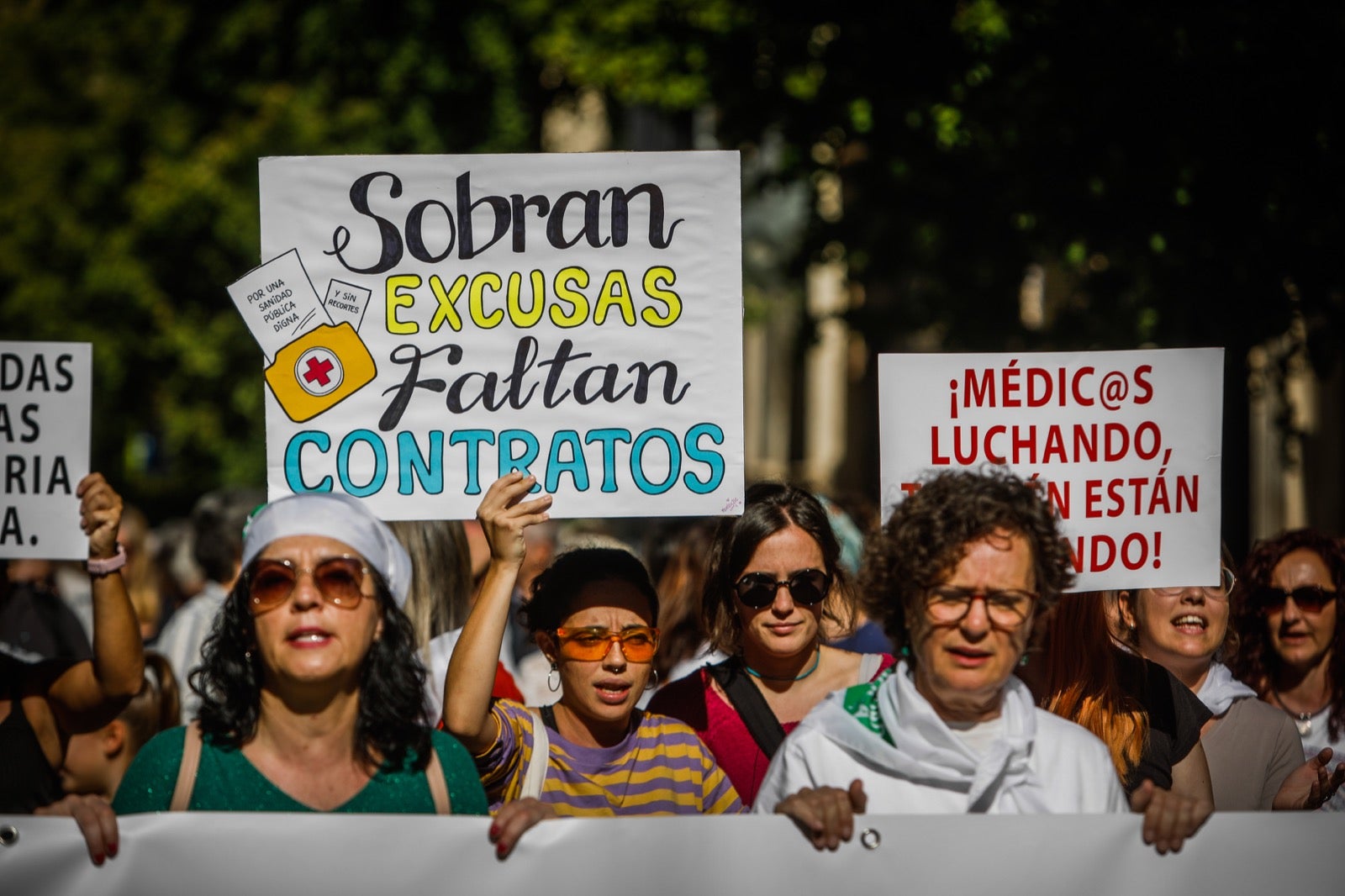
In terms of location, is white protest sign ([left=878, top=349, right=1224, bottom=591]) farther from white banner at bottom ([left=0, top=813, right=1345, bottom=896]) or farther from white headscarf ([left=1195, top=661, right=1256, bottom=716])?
white banner at bottom ([left=0, top=813, right=1345, bottom=896])

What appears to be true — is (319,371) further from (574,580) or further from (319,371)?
(574,580)

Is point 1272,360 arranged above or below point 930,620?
above

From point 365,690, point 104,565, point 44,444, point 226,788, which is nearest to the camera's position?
point 226,788

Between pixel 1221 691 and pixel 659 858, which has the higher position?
pixel 1221 691

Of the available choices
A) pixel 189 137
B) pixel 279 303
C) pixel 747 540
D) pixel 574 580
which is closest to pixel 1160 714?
pixel 747 540

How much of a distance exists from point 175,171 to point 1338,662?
12951 millimetres

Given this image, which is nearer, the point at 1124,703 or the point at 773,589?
the point at 1124,703

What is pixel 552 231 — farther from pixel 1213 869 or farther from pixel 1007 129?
pixel 1007 129

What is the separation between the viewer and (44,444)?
157 inches

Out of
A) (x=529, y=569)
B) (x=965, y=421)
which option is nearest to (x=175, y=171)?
(x=529, y=569)

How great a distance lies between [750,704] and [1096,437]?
3.80 feet

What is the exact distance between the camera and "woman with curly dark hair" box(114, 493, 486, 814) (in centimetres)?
277

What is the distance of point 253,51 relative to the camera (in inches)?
583

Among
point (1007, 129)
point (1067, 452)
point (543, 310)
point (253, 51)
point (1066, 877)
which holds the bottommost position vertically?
point (1066, 877)
